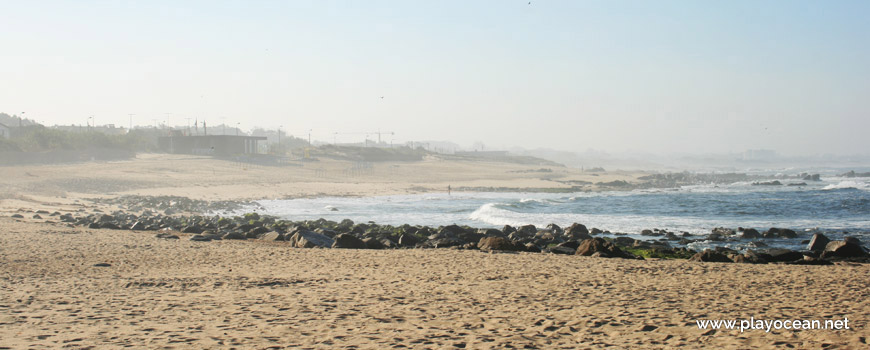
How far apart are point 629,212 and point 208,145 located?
44187 millimetres

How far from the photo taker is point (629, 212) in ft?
94.0

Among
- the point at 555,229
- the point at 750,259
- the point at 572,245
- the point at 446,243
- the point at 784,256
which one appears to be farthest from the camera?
the point at 555,229

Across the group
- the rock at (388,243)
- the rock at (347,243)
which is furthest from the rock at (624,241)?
the rock at (347,243)

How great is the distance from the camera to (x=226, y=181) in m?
40.0

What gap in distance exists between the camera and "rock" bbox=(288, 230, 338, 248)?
14977 mm

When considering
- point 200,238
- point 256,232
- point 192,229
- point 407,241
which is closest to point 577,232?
point 407,241

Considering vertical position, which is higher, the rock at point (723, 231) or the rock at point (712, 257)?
the rock at point (712, 257)

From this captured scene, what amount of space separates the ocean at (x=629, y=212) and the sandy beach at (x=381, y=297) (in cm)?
819

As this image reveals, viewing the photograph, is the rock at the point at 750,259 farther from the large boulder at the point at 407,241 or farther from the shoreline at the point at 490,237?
the large boulder at the point at 407,241

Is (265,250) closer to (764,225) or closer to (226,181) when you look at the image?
(764,225)

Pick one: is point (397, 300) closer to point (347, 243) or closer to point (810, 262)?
point (347, 243)

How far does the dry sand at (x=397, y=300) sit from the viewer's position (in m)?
6.51

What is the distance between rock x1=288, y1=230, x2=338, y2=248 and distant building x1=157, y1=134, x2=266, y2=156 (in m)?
45.6

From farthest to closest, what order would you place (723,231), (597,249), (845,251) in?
(723,231) → (845,251) → (597,249)
